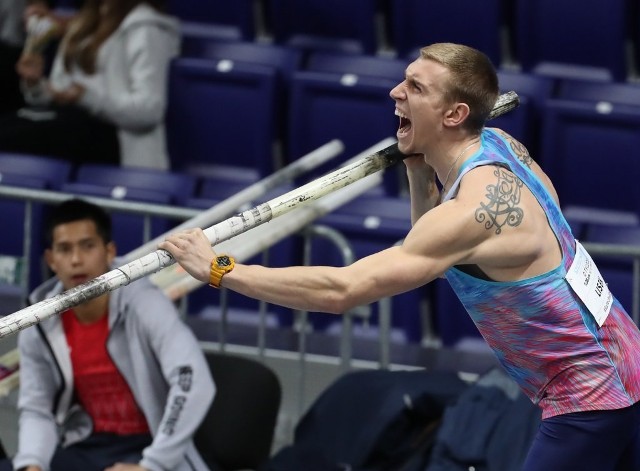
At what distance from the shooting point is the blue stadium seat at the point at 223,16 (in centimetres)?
769

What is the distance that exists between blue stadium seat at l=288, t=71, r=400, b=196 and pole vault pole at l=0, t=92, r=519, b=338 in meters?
2.64

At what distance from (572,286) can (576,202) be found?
2838 mm

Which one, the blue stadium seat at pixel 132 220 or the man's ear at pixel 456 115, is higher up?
the man's ear at pixel 456 115

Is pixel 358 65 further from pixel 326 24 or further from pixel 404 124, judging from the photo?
pixel 404 124

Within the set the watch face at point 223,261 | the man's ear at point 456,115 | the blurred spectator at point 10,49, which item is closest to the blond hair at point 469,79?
the man's ear at point 456,115

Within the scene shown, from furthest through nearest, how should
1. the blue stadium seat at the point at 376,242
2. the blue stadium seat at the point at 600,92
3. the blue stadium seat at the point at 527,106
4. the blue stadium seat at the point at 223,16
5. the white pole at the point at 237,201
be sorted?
the blue stadium seat at the point at 223,16, the blue stadium seat at the point at 600,92, the blue stadium seat at the point at 527,106, the blue stadium seat at the point at 376,242, the white pole at the point at 237,201

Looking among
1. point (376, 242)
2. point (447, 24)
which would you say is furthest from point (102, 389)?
point (447, 24)

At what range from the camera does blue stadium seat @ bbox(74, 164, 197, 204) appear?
6980 millimetres

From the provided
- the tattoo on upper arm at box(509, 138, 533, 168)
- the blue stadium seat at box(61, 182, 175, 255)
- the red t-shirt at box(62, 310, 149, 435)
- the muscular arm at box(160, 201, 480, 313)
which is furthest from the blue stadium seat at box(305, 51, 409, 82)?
the muscular arm at box(160, 201, 480, 313)

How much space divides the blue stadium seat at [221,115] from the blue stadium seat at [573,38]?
1135 millimetres

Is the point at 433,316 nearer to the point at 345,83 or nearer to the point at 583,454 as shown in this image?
the point at 345,83

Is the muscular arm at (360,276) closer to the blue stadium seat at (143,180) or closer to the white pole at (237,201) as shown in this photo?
the white pole at (237,201)

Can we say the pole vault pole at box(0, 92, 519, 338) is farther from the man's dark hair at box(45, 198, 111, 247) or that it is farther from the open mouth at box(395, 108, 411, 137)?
the man's dark hair at box(45, 198, 111, 247)

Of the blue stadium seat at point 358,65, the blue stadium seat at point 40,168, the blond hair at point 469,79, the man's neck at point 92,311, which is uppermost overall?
the blue stadium seat at point 358,65
